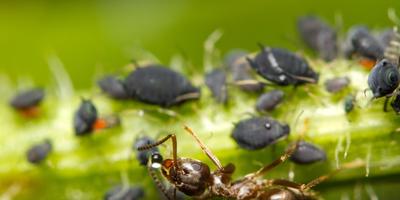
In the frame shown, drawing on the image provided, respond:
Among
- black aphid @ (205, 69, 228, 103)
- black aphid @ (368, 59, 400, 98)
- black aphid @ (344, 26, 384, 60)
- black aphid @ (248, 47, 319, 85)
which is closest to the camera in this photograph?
black aphid @ (368, 59, 400, 98)

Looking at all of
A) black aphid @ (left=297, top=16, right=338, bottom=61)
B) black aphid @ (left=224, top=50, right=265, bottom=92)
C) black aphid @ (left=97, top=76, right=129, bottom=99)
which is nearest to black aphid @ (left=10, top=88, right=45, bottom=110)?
black aphid @ (left=97, top=76, right=129, bottom=99)

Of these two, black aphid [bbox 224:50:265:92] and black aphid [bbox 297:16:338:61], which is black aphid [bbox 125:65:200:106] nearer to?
black aphid [bbox 224:50:265:92]

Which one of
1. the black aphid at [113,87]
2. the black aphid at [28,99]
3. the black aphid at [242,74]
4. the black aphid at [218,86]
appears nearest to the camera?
the black aphid at [242,74]

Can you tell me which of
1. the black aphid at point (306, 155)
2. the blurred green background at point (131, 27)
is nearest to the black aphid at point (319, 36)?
the blurred green background at point (131, 27)

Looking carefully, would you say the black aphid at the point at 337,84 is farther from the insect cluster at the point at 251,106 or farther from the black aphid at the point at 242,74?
the black aphid at the point at 242,74

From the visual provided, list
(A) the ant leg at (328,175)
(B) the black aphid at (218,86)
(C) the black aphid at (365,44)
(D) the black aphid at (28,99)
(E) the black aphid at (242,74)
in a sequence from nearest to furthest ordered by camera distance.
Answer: (A) the ant leg at (328,175)
(C) the black aphid at (365,44)
(E) the black aphid at (242,74)
(B) the black aphid at (218,86)
(D) the black aphid at (28,99)

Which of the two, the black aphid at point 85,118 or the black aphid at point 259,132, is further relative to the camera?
the black aphid at point 85,118

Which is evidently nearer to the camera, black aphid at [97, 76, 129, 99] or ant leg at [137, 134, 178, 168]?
ant leg at [137, 134, 178, 168]

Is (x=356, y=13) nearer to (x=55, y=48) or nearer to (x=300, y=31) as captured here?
(x=300, y=31)

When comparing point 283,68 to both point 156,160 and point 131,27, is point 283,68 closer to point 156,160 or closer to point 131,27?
point 156,160
